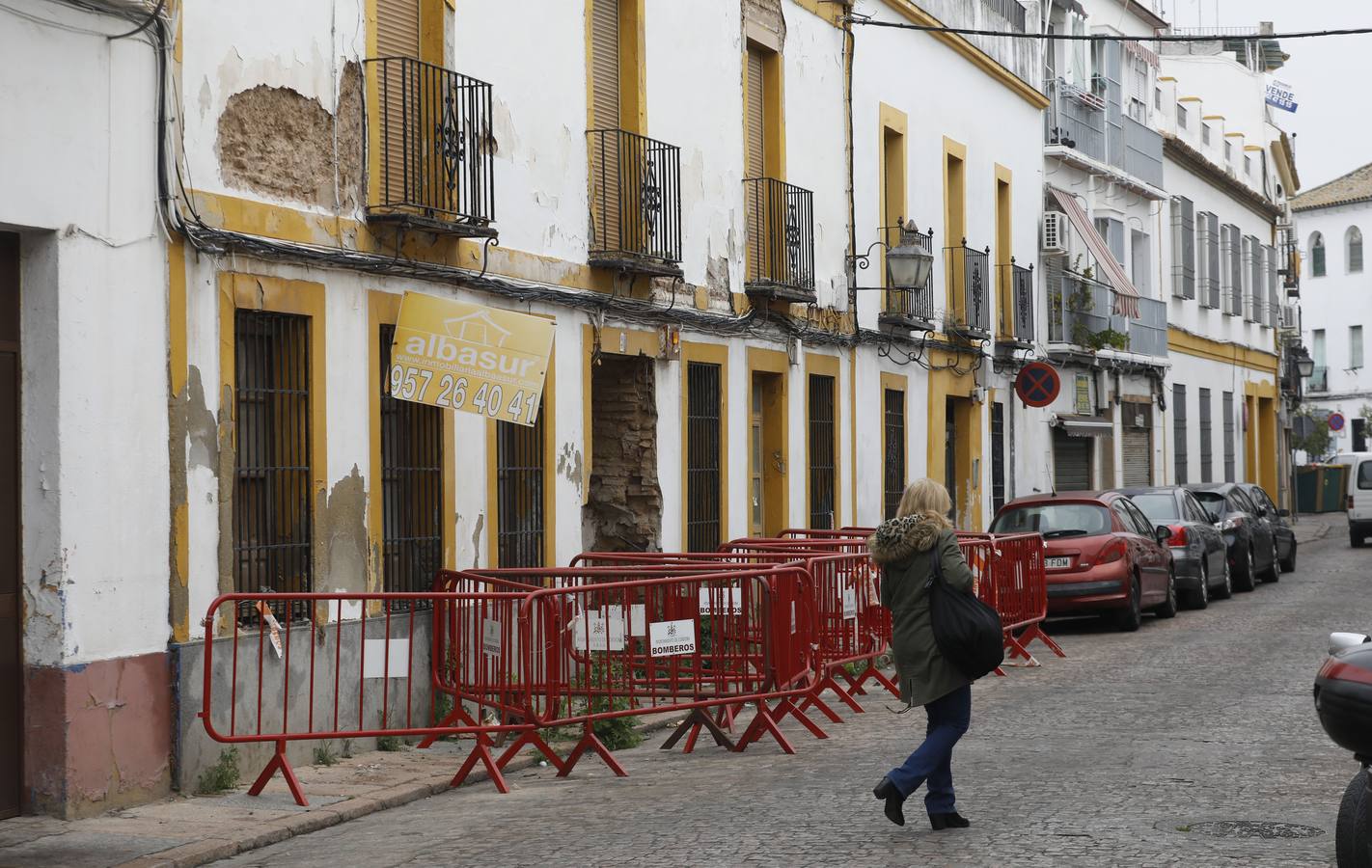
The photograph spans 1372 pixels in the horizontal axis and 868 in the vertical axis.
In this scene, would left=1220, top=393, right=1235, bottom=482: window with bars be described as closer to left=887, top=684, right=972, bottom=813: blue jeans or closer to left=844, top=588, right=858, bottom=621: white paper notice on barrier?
left=844, top=588, right=858, bottom=621: white paper notice on barrier

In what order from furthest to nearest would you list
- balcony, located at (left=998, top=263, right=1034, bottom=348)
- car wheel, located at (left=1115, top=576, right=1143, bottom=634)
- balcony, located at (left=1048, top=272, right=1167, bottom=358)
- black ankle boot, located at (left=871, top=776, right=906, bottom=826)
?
1. balcony, located at (left=1048, top=272, right=1167, bottom=358)
2. balcony, located at (left=998, top=263, right=1034, bottom=348)
3. car wheel, located at (left=1115, top=576, right=1143, bottom=634)
4. black ankle boot, located at (left=871, top=776, right=906, bottom=826)

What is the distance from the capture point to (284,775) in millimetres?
9750

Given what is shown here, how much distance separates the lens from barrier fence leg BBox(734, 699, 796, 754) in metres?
10.7

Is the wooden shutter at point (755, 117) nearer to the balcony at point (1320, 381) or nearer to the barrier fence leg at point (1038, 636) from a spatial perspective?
the barrier fence leg at point (1038, 636)

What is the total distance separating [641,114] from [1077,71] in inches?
687

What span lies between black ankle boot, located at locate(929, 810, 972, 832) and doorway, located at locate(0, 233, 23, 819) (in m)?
4.52

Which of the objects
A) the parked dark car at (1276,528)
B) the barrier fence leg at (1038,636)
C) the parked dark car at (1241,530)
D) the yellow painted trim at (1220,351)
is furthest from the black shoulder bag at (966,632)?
the yellow painted trim at (1220,351)

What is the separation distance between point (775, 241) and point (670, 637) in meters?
8.59

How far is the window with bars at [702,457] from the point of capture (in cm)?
1689

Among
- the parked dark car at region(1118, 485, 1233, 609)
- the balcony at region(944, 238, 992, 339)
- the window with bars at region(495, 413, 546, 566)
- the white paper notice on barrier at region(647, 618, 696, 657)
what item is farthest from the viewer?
the balcony at region(944, 238, 992, 339)

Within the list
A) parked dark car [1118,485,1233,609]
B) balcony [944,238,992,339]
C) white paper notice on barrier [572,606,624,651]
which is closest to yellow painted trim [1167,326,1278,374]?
balcony [944,238,992,339]

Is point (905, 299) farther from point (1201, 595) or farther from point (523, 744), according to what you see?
point (523, 744)

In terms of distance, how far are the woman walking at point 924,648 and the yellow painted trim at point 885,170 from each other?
1296 cm

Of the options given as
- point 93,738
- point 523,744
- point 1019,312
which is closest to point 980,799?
point 523,744
